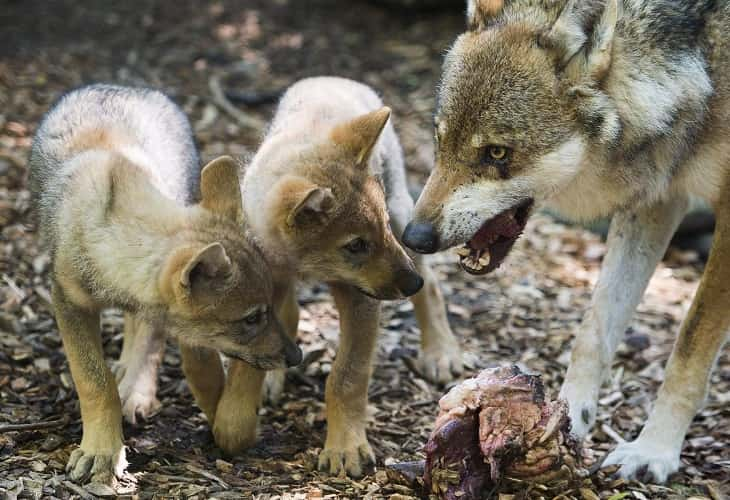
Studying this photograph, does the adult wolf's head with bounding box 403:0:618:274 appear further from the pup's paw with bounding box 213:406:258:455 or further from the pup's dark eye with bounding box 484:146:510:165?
the pup's paw with bounding box 213:406:258:455

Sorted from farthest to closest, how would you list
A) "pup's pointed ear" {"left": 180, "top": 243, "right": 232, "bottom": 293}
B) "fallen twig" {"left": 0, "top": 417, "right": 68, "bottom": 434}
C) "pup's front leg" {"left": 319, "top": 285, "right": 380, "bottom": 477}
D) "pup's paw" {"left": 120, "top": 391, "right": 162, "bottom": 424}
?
"pup's paw" {"left": 120, "top": 391, "right": 162, "bottom": 424} → "pup's front leg" {"left": 319, "top": 285, "right": 380, "bottom": 477} → "fallen twig" {"left": 0, "top": 417, "right": 68, "bottom": 434} → "pup's pointed ear" {"left": 180, "top": 243, "right": 232, "bottom": 293}

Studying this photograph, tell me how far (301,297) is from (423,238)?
8.63ft

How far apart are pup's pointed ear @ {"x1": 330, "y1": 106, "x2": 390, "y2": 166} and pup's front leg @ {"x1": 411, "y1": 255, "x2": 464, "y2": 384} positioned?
3.90ft

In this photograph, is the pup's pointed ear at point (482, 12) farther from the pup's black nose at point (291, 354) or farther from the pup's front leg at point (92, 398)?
the pup's front leg at point (92, 398)

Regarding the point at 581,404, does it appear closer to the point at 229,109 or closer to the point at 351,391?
the point at 351,391

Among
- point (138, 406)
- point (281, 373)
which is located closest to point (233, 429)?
point (138, 406)

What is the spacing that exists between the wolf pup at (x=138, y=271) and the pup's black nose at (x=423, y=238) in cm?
74

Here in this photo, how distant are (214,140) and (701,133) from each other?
5.25 meters

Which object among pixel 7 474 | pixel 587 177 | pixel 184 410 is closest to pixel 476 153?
pixel 587 177

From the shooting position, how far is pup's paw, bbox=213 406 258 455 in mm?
5250

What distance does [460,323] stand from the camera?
7211mm

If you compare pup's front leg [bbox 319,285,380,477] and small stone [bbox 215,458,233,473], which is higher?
pup's front leg [bbox 319,285,380,477]

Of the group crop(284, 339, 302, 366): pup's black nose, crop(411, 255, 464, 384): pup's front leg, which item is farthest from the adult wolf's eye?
crop(411, 255, 464, 384): pup's front leg

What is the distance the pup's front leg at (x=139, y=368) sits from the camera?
222 inches
